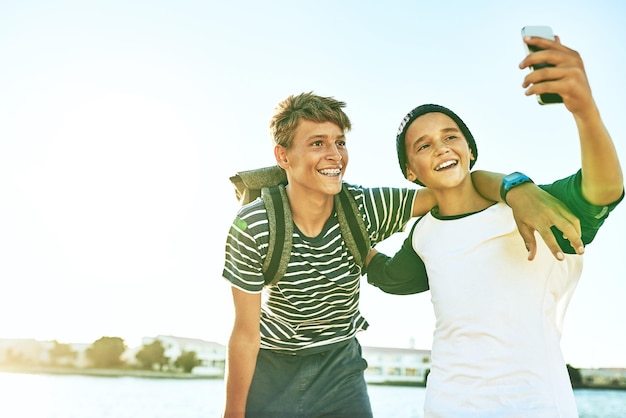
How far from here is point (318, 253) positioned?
4.54 metres

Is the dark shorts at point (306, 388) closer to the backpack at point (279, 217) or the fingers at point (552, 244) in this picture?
the backpack at point (279, 217)

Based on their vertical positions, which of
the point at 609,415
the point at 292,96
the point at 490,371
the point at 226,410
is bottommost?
the point at 609,415

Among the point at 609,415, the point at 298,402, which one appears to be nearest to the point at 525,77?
the point at 298,402

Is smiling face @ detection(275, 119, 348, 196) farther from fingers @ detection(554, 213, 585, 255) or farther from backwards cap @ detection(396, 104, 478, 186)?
fingers @ detection(554, 213, 585, 255)

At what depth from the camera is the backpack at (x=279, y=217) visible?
4422mm

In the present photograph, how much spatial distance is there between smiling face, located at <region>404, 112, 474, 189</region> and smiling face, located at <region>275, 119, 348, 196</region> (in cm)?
64

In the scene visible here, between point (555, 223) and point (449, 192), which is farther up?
point (449, 192)

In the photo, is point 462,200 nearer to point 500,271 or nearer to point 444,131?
point 444,131

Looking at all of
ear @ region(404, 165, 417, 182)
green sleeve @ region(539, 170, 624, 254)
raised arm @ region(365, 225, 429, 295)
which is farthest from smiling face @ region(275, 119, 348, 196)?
green sleeve @ region(539, 170, 624, 254)

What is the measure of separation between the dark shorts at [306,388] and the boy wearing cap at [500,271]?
1.12m

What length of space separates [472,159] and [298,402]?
210 cm

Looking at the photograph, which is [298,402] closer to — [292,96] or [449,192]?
[449,192]

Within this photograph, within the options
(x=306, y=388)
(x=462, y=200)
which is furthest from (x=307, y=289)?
(x=462, y=200)

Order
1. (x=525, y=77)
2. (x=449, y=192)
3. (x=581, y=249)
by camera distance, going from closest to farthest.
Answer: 1. (x=525, y=77)
2. (x=581, y=249)
3. (x=449, y=192)
